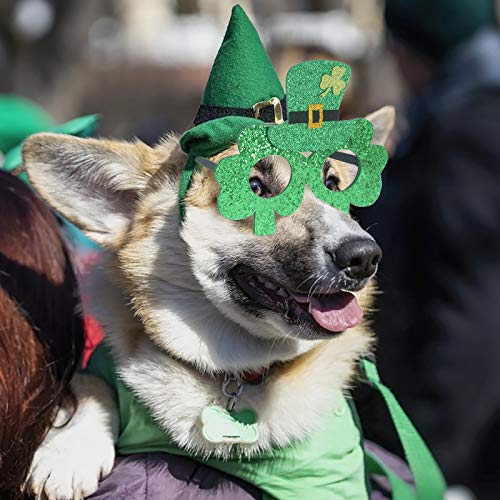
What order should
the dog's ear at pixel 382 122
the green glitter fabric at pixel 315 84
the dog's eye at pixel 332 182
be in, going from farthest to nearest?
the dog's ear at pixel 382 122 → the dog's eye at pixel 332 182 → the green glitter fabric at pixel 315 84

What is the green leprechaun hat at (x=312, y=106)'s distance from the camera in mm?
1702

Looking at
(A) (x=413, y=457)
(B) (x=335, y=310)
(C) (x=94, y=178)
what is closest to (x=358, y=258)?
(B) (x=335, y=310)

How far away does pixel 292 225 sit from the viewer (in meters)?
1.92

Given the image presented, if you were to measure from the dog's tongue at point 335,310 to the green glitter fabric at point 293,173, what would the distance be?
178 mm

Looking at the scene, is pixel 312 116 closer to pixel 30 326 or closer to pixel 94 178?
pixel 94 178

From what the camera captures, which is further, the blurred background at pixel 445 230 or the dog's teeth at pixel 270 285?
the blurred background at pixel 445 230

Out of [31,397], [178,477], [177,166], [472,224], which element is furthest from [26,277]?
[472,224]

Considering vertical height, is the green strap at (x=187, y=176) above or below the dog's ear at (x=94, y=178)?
above

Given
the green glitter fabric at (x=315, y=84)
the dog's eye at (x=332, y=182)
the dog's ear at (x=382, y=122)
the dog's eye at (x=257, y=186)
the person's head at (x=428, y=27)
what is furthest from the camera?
the person's head at (x=428, y=27)

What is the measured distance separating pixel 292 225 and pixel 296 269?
0.10m

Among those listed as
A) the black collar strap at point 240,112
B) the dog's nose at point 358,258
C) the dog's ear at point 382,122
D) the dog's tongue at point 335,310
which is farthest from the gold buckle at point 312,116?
the dog's ear at point 382,122

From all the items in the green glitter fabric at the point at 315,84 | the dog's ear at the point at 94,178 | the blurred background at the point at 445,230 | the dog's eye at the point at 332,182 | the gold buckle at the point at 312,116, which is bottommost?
the blurred background at the point at 445,230

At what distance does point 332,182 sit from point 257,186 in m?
0.20

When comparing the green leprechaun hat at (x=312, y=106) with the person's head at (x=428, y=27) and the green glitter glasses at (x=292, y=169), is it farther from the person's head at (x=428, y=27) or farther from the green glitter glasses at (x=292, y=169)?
the person's head at (x=428, y=27)
